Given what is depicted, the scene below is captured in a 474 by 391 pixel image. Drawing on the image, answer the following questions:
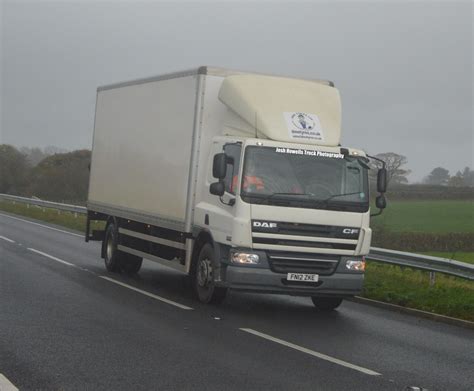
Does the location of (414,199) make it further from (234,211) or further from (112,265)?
(234,211)

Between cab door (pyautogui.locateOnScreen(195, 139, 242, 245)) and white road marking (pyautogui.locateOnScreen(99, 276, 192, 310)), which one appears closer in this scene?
cab door (pyautogui.locateOnScreen(195, 139, 242, 245))

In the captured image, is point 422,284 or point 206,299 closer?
point 206,299

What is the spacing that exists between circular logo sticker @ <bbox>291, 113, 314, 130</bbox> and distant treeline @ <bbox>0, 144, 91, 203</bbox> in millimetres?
41351

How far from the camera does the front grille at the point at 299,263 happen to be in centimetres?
1259

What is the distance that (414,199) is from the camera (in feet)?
189

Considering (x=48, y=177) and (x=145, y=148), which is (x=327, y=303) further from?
(x=48, y=177)

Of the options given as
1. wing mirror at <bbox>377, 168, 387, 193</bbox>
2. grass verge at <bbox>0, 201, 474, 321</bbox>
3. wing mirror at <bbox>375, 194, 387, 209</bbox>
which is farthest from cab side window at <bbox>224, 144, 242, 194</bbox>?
grass verge at <bbox>0, 201, 474, 321</bbox>

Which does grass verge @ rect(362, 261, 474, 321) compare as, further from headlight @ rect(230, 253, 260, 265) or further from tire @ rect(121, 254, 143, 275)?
tire @ rect(121, 254, 143, 275)

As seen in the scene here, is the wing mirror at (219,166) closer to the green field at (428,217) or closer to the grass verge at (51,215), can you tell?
the grass verge at (51,215)

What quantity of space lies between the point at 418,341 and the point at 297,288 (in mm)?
2196

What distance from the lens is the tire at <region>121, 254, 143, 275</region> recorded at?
17922 millimetres

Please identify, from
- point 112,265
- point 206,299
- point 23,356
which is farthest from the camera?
point 112,265

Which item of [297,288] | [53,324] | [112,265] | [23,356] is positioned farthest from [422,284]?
[23,356]

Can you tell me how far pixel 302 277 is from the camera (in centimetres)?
1265
